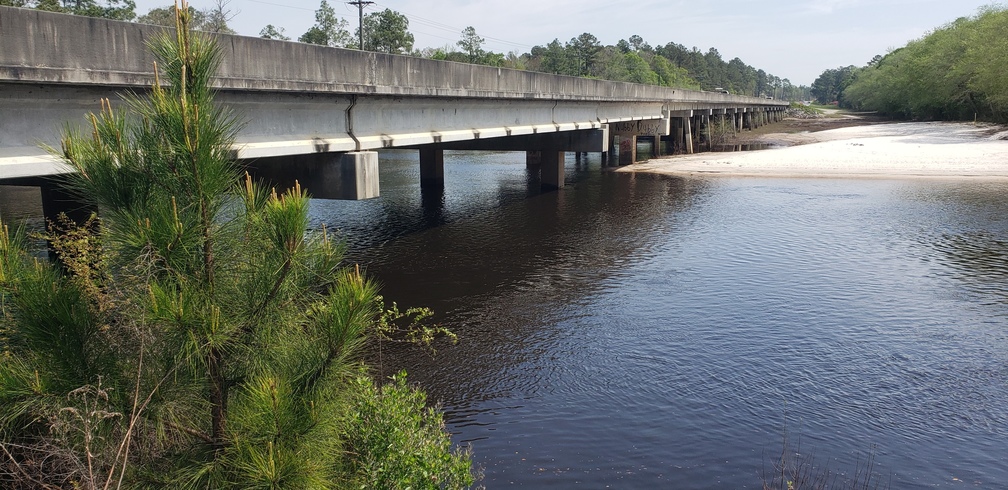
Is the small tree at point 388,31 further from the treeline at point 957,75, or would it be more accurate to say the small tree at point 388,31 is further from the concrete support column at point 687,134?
the treeline at point 957,75

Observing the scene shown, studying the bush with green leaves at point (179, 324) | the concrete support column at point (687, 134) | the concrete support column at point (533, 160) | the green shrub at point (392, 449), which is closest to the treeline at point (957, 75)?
the concrete support column at point (687, 134)

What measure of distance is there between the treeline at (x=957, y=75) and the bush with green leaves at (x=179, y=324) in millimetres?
61100

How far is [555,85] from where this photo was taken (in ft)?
85.1

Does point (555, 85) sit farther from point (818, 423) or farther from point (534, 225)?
point (818, 423)

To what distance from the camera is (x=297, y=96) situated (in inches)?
522

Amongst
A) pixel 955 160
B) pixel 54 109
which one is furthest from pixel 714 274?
pixel 955 160

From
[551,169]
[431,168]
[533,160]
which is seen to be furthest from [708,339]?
[533,160]

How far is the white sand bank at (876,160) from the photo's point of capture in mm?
37875

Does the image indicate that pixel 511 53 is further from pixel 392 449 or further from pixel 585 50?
pixel 392 449

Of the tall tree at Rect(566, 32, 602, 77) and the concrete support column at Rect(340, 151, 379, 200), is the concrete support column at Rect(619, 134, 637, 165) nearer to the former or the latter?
the concrete support column at Rect(340, 151, 379, 200)

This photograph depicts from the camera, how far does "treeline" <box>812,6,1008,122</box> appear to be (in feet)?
182

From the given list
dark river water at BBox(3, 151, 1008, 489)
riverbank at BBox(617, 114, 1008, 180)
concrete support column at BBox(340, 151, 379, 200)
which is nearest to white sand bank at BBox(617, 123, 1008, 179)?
riverbank at BBox(617, 114, 1008, 180)

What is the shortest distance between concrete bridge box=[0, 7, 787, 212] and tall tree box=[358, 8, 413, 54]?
182 ft

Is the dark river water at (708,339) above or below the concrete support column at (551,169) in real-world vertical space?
below
